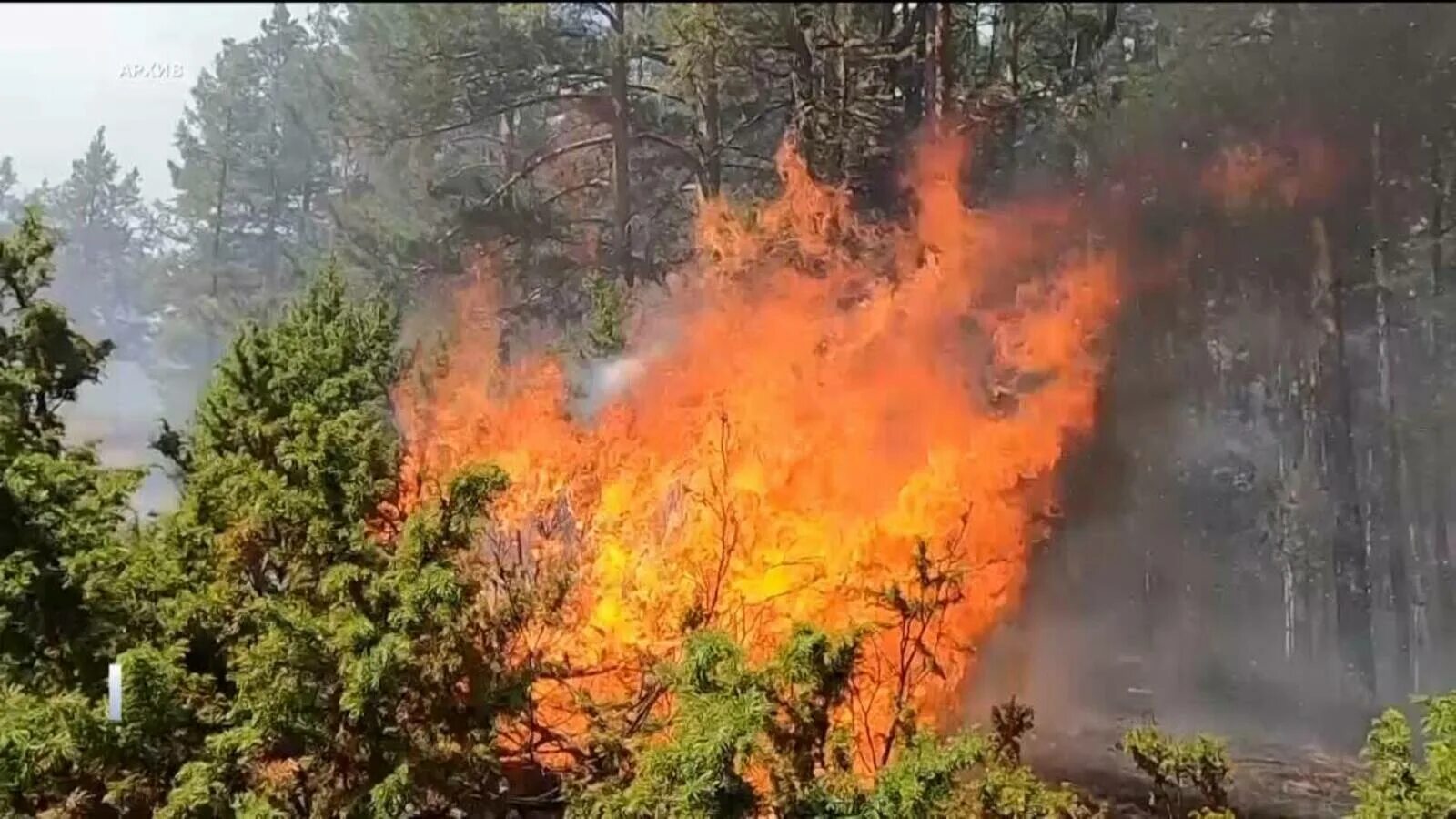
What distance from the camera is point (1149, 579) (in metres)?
Answer: 9.14

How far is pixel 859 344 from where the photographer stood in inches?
354

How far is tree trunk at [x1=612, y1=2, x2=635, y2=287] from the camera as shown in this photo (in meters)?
8.82

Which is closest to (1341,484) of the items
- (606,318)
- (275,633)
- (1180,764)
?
(1180,764)

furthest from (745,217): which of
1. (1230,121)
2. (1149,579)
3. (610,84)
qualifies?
(1149,579)

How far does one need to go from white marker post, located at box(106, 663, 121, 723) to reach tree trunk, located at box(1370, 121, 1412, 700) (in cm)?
874

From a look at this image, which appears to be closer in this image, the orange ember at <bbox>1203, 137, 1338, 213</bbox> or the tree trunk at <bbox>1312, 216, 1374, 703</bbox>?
the orange ember at <bbox>1203, 137, 1338, 213</bbox>

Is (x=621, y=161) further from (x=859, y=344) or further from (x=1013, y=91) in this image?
(x=1013, y=91)

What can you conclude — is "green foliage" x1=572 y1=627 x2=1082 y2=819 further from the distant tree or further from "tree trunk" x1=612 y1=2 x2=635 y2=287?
the distant tree

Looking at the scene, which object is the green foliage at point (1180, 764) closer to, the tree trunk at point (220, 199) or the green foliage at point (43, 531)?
the green foliage at point (43, 531)

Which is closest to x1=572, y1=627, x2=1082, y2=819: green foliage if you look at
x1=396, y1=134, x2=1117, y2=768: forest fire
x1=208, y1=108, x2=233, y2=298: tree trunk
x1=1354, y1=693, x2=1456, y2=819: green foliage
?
x1=1354, y1=693, x2=1456, y2=819: green foliage

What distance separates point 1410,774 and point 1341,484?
339 cm

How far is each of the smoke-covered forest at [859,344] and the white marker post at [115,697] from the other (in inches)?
34.6

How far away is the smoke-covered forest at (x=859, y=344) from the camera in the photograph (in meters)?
7.79

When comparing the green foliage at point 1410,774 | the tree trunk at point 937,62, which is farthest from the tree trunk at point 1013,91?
the green foliage at point 1410,774
